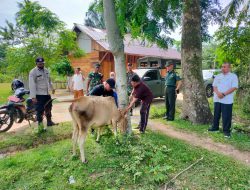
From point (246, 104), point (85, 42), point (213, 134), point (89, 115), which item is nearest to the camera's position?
point (89, 115)

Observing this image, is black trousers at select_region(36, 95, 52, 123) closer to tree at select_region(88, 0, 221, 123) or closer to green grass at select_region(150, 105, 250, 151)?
tree at select_region(88, 0, 221, 123)

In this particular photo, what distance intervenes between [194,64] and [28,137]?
18.6 feet

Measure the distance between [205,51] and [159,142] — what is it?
40180mm

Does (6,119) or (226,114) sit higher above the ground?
(226,114)

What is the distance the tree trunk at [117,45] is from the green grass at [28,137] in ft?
7.58

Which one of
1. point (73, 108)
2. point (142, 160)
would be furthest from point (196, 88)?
point (73, 108)

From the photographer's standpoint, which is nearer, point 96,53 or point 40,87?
point 40,87

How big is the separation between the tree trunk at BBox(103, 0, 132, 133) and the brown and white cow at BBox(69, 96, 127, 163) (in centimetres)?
55

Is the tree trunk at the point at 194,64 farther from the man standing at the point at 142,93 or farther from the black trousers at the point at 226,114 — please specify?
the man standing at the point at 142,93

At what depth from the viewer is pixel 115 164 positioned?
4.91m

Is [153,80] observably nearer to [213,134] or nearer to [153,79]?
[153,79]

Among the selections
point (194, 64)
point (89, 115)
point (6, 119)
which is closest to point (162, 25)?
point (194, 64)

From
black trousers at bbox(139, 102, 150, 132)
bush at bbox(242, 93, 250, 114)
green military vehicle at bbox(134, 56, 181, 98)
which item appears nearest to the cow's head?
black trousers at bbox(139, 102, 150, 132)

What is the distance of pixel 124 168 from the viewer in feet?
15.5
